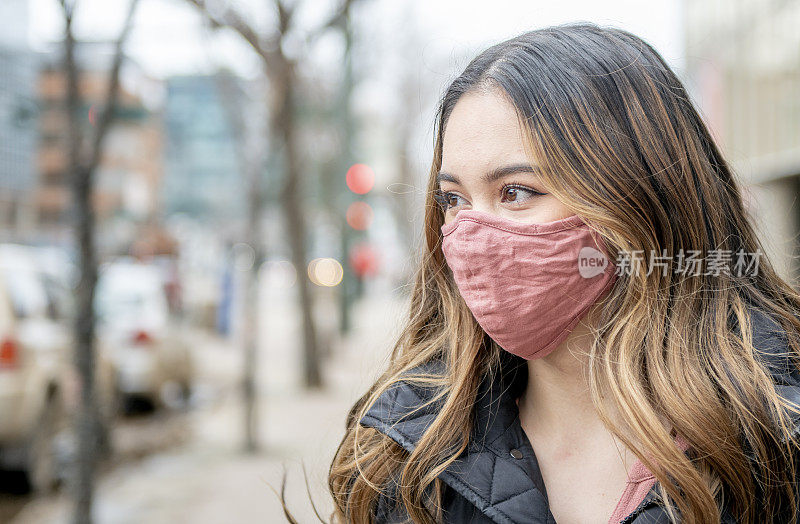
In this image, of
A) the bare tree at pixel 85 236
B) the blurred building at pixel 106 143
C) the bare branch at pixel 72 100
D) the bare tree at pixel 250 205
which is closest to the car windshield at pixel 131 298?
the blurred building at pixel 106 143

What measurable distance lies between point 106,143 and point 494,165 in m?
3.26

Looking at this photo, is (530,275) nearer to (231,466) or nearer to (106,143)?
(106,143)

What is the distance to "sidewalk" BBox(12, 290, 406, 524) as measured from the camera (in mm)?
3681

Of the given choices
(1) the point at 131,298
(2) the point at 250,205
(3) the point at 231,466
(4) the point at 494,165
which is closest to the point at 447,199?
(4) the point at 494,165

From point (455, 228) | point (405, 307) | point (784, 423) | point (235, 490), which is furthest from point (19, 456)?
point (784, 423)

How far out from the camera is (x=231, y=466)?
22.2 ft

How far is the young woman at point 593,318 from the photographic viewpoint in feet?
5.41

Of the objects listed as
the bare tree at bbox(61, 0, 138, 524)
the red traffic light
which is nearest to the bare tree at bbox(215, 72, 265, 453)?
the bare tree at bbox(61, 0, 138, 524)

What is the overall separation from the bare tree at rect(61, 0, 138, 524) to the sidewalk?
3.03 ft

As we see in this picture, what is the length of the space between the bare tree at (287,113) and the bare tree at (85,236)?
5.89ft

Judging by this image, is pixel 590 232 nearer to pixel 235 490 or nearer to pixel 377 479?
pixel 377 479

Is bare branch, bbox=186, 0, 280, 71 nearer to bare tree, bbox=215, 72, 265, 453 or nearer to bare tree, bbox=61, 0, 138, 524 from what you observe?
bare tree, bbox=215, 72, 265, 453

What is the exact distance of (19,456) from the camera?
5.67 meters

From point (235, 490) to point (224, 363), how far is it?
7.63 metres
